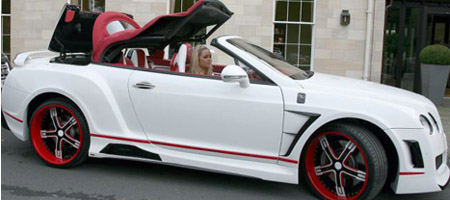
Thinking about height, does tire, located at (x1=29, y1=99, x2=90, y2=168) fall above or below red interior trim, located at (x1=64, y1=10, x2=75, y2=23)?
below

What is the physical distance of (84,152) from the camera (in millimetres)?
5109

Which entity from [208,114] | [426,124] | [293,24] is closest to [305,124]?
[208,114]

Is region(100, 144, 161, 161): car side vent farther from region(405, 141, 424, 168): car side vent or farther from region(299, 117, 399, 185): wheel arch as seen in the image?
region(405, 141, 424, 168): car side vent

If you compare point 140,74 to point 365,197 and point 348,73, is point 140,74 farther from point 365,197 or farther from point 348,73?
point 348,73

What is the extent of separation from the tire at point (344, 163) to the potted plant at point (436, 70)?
747cm

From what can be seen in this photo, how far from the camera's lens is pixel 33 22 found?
12.7 meters

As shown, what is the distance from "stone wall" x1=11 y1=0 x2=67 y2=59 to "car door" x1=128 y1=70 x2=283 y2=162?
863 cm

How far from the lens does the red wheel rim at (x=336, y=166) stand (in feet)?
14.1

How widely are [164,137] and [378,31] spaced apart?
8831 mm

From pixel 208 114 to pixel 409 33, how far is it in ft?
31.7

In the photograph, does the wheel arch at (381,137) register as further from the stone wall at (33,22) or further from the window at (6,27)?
the window at (6,27)

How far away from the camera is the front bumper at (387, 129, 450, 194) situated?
410cm

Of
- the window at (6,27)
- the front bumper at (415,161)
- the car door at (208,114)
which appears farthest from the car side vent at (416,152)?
the window at (6,27)

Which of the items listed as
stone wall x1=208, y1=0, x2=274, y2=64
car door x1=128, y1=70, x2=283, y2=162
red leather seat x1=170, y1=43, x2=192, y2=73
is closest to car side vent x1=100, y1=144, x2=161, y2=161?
car door x1=128, y1=70, x2=283, y2=162
